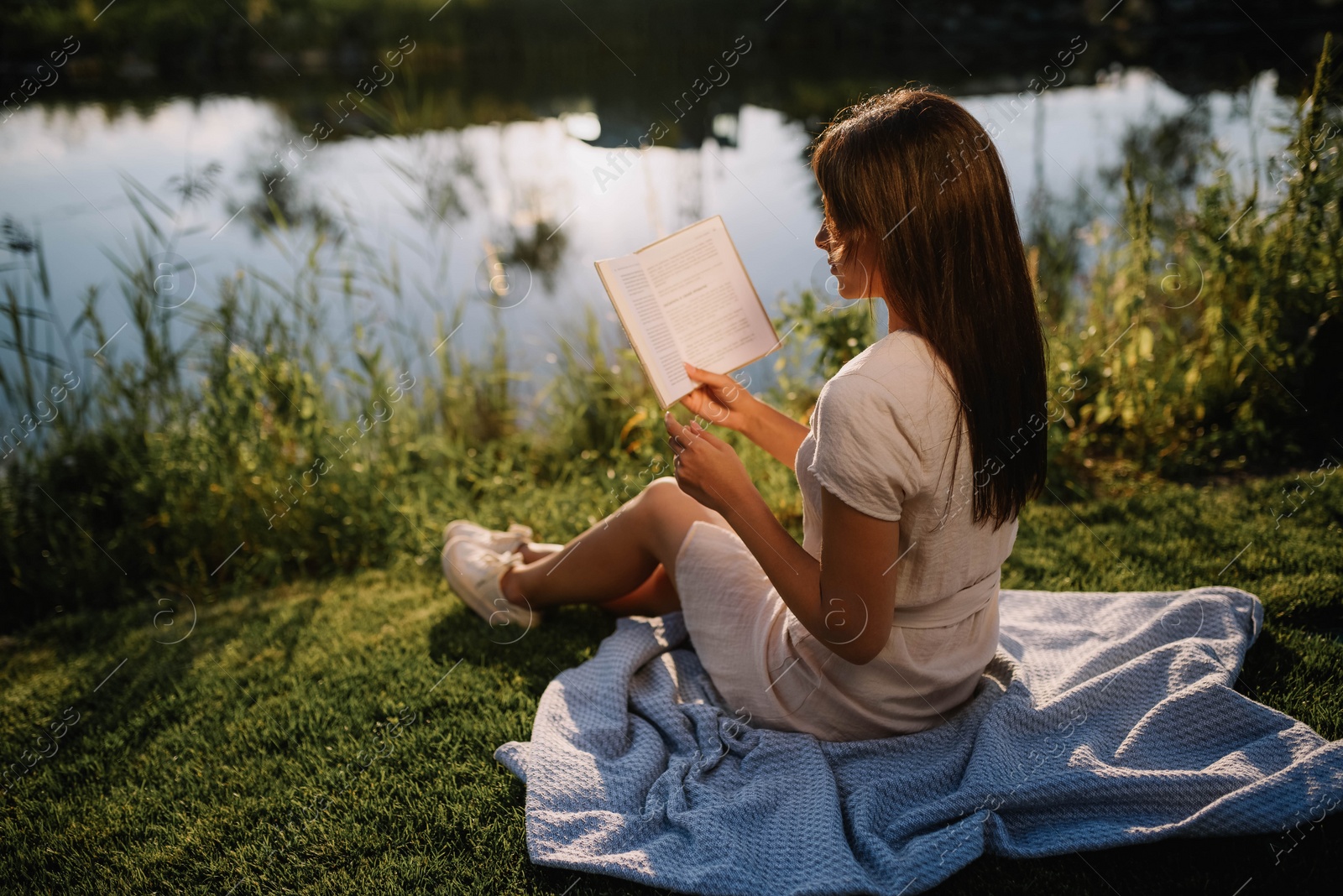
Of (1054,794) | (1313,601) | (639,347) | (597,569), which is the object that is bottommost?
(1313,601)

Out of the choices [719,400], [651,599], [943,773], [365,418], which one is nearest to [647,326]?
[719,400]

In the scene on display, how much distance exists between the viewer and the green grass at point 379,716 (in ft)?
5.64

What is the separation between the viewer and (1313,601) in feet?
7.48

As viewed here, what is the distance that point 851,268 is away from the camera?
1535 millimetres

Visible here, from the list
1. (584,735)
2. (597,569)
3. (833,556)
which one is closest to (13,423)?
(597,569)

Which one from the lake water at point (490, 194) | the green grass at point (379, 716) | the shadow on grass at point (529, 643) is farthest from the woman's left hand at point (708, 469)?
the lake water at point (490, 194)

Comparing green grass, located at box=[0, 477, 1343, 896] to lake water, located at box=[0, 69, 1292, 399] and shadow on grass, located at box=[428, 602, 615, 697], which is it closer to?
shadow on grass, located at box=[428, 602, 615, 697]

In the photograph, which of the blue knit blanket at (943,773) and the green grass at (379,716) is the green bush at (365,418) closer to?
the green grass at (379,716)

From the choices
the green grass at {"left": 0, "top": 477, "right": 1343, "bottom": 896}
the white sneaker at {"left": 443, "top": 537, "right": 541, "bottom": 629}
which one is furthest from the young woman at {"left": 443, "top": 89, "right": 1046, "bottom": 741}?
the white sneaker at {"left": 443, "top": 537, "right": 541, "bottom": 629}

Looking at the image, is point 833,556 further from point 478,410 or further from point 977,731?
point 478,410

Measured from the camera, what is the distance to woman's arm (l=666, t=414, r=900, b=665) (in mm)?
1479

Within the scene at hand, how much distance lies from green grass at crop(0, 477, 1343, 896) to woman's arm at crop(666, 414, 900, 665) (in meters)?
0.52

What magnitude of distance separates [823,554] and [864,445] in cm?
21

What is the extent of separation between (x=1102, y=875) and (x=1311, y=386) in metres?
2.49
